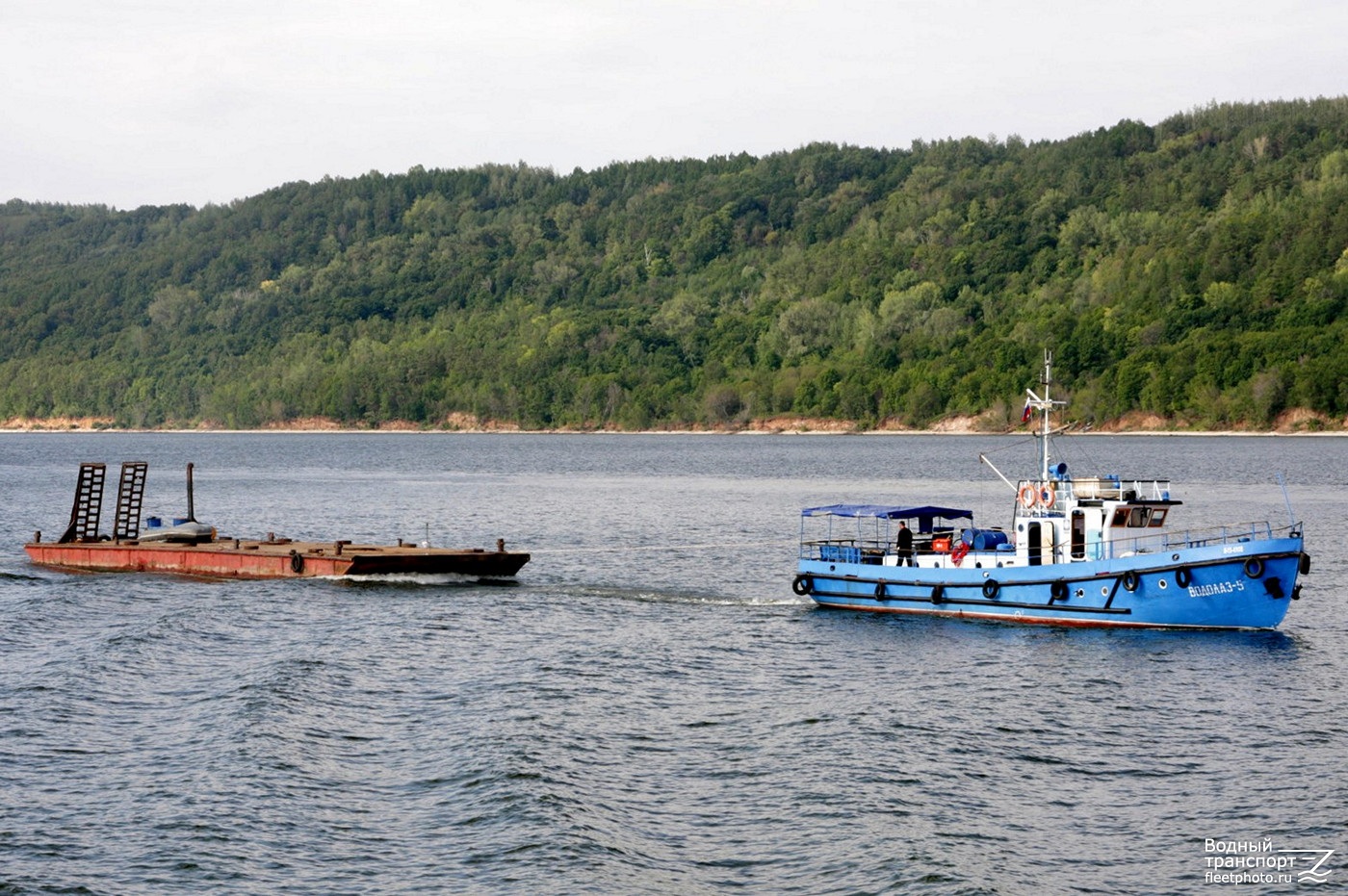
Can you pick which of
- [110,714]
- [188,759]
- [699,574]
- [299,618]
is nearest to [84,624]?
[299,618]

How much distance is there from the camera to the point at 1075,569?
170ft

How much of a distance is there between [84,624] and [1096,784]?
36847 millimetres

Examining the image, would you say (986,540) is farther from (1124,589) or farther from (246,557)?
(246,557)

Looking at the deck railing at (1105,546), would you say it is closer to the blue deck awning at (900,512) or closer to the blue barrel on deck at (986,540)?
the blue deck awning at (900,512)

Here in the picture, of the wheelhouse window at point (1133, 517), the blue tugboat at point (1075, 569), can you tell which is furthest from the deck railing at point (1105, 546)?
the wheelhouse window at point (1133, 517)

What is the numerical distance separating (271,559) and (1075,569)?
112ft

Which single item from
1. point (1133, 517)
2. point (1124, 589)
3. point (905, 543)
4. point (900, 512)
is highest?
point (1133, 517)

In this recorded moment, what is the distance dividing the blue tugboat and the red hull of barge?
14.6 m

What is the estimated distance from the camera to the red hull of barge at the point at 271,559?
63812 millimetres

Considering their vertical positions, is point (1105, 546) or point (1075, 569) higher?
point (1105, 546)

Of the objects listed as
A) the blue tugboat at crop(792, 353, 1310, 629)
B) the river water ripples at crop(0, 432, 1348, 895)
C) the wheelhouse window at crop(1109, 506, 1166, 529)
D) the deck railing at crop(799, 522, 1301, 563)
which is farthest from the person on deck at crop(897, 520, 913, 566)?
the wheelhouse window at crop(1109, 506, 1166, 529)

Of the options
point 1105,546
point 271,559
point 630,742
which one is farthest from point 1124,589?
point 271,559

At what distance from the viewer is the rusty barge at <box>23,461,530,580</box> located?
63.9 m

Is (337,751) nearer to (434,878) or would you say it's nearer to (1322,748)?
(434,878)
